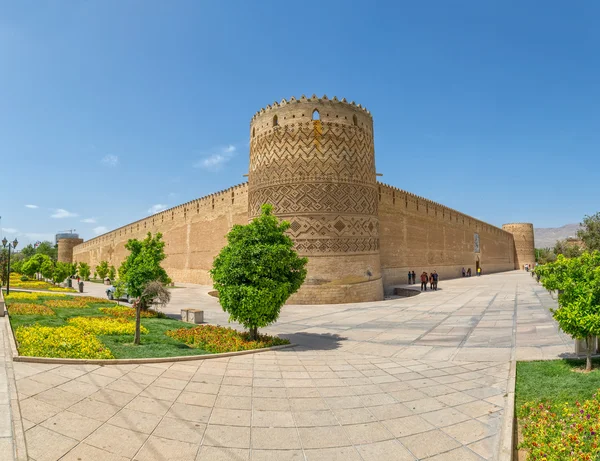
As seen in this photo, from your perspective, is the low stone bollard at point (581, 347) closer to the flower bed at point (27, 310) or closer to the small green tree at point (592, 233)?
the flower bed at point (27, 310)

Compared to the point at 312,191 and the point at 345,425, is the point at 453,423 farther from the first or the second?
the point at 312,191

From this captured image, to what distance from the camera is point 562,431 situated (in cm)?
364

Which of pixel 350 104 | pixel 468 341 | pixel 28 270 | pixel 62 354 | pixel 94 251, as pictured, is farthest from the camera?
pixel 94 251

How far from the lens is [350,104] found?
1678 centimetres

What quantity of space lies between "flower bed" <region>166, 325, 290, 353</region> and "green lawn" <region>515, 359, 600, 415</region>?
4400 millimetres

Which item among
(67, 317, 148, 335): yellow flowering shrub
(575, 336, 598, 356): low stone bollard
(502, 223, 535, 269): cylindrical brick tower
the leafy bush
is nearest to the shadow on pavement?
(67, 317, 148, 335): yellow flowering shrub

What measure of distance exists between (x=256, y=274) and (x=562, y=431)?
18.4ft

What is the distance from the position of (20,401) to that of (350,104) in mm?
15850

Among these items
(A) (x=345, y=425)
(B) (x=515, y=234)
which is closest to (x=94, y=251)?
(A) (x=345, y=425)

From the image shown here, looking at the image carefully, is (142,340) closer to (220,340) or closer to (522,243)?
(220,340)

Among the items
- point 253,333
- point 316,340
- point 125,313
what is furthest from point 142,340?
point 125,313

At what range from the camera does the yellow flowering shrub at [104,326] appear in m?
8.05

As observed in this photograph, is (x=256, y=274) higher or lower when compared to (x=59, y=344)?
higher

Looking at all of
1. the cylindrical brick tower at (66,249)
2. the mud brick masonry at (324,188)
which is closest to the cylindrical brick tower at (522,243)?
the mud brick masonry at (324,188)
